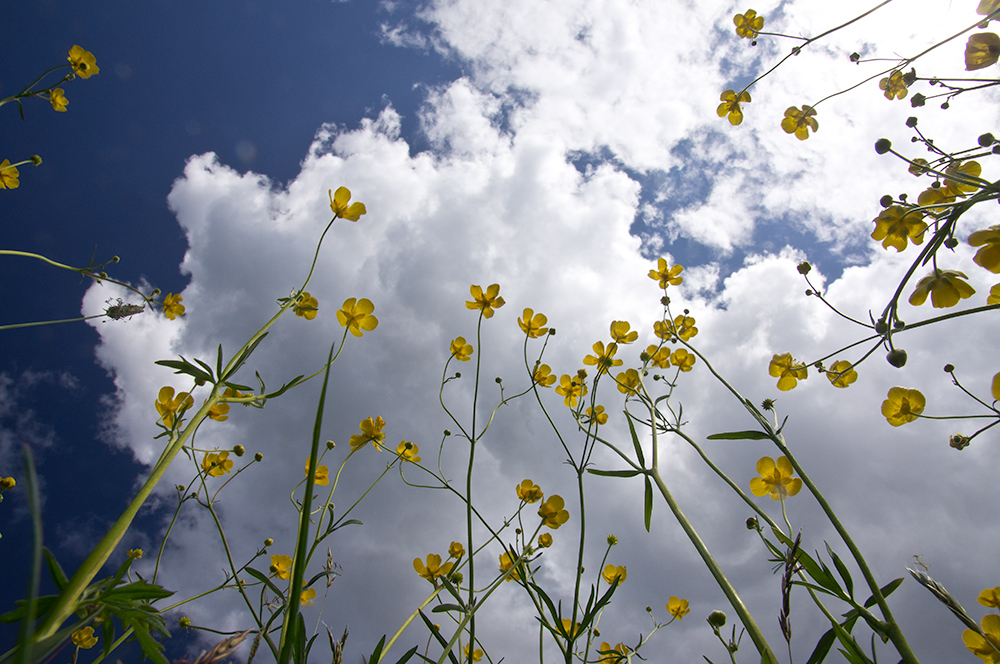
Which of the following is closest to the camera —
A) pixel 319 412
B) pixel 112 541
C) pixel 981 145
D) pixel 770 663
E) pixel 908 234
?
pixel 319 412

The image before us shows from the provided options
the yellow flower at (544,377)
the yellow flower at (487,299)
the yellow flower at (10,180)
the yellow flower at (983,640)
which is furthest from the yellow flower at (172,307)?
the yellow flower at (983,640)

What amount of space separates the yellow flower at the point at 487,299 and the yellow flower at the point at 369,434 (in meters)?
0.85

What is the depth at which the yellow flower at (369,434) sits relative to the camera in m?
2.38

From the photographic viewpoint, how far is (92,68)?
8.21 feet

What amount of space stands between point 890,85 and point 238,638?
228cm

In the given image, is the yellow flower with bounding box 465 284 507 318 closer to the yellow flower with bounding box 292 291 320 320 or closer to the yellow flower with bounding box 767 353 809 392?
the yellow flower with bounding box 292 291 320 320

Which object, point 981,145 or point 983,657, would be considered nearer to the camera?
point 981,145

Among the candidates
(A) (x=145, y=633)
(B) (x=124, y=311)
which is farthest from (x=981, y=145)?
(B) (x=124, y=311)

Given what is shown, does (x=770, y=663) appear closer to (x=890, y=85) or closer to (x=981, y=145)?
(x=981, y=145)

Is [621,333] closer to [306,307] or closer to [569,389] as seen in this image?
[569,389]

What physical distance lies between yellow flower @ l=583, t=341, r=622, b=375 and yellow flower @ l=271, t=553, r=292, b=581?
1.78 m

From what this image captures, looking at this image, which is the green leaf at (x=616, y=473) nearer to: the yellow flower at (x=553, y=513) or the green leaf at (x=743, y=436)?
the green leaf at (x=743, y=436)

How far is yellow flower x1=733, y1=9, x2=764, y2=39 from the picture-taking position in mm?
2082

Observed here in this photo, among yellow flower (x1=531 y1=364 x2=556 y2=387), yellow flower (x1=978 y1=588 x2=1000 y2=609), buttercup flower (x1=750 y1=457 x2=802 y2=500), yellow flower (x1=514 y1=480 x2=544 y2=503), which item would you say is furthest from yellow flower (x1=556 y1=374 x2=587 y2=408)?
yellow flower (x1=978 y1=588 x2=1000 y2=609)
